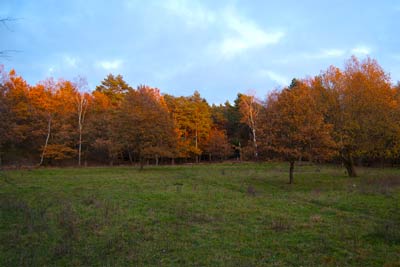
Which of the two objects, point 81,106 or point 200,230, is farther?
point 81,106

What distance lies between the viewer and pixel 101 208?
11.7 metres

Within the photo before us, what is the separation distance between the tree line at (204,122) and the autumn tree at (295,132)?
0.07 m

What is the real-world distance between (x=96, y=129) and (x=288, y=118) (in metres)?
34.7

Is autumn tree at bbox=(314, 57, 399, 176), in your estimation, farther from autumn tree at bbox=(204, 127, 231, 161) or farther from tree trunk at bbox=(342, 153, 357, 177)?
autumn tree at bbox=(204, 127, 231, 161)

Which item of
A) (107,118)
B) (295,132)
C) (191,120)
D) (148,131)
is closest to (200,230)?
(295,132)

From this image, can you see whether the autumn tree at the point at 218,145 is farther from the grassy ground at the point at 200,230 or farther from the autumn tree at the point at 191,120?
the grassy ground at the point at 200,230

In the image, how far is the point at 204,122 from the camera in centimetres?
5866

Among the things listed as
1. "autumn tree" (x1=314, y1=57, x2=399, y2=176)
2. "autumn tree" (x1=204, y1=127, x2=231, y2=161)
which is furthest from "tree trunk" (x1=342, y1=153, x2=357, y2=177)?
"autumn tree" (x1=204, y1=127, x2=231, y2=161)

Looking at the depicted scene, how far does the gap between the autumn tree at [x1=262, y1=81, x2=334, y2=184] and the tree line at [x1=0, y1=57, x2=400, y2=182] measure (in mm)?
65

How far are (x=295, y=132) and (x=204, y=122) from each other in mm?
40128

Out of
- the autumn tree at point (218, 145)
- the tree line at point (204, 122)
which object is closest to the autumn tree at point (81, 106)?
the tree line at point (204, 122)

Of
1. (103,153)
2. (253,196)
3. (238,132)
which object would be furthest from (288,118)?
(238,132)

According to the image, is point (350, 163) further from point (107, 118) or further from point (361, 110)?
point (107, 118)

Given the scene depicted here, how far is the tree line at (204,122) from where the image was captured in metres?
19.6
